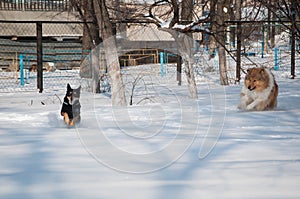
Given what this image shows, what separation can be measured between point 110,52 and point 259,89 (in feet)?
9.18

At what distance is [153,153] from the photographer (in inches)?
162

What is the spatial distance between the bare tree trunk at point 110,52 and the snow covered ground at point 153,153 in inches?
18.7

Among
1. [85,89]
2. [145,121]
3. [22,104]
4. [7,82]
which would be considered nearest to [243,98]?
[145,121]

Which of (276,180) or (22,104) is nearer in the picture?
(276,180)

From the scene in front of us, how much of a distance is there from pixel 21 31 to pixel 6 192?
20.2 meters

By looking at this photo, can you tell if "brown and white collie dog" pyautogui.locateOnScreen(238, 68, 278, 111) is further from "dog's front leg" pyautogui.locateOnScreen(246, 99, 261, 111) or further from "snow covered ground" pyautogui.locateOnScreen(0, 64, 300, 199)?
"snow covered ground" pyautogui.locateOnScreen(0, 64, 300, 199)

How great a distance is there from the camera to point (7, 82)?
15555mm

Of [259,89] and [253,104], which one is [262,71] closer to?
[259,89]

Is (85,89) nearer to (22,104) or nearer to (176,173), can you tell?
(22,104)

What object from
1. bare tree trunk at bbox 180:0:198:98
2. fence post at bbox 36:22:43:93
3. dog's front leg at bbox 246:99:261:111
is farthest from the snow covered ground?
fence post at bbox 36:22:43:93

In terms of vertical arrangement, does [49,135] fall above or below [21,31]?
below

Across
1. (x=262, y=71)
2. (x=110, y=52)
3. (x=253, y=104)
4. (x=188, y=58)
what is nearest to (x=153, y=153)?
(x=253, y=104)

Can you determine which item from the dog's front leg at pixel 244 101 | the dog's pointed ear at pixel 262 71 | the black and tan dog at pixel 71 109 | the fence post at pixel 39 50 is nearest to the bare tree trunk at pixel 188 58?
the dog's front leg at pixel 244 101

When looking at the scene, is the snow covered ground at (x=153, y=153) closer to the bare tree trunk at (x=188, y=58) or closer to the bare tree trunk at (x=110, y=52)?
the bare tree trunk at (x=110, y=52)
